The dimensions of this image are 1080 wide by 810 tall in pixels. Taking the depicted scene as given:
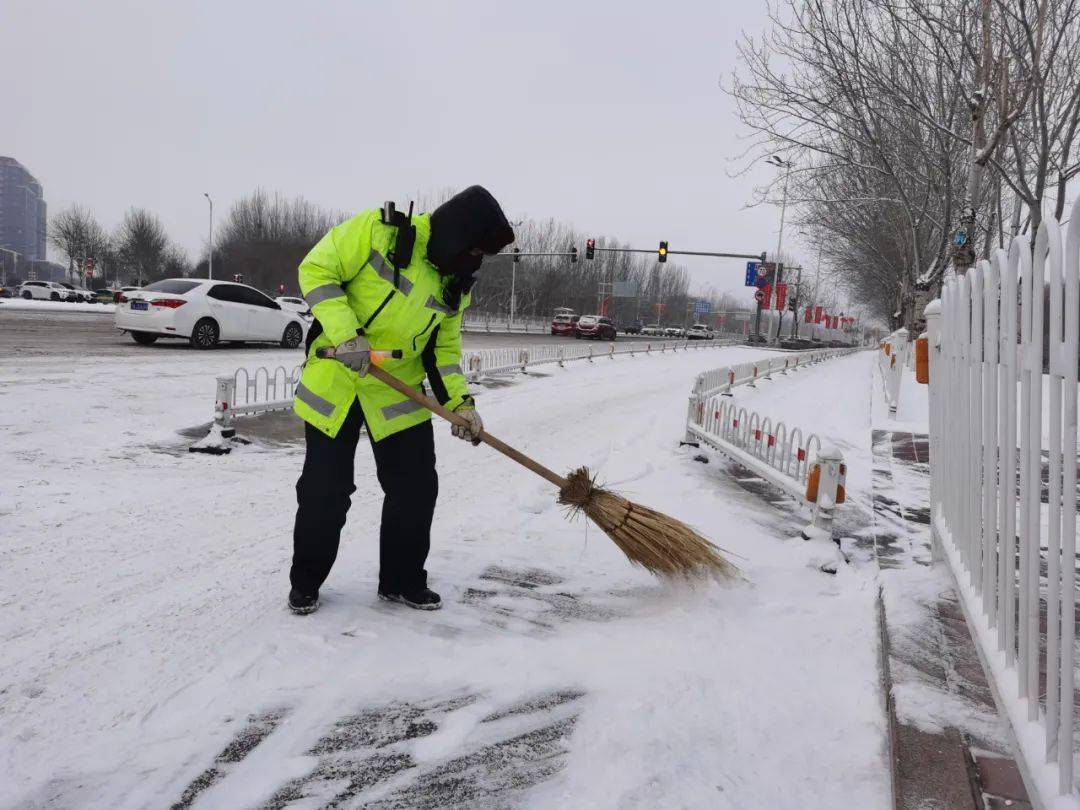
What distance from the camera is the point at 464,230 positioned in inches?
115

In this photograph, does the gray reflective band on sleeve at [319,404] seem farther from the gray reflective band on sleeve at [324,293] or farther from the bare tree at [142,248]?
the bare tree at [142,248]

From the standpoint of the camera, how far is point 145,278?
54188mm

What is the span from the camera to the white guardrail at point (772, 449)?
425 cm

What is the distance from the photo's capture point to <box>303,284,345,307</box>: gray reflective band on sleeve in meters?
2.83

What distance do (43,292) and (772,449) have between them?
45.9m

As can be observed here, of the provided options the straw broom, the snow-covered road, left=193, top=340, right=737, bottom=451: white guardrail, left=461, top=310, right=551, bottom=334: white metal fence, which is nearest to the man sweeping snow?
the snow-covered road

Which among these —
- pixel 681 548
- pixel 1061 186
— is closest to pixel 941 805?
pixel 681 548

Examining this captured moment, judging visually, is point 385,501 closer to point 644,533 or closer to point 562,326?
point 644,533

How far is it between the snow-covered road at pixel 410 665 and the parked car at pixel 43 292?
43.3 meters

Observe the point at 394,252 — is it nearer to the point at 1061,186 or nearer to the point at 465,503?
the point at 465,503

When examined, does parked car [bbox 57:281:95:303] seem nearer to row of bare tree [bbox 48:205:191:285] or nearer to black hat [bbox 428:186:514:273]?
row of bare tree [bbox 48:205:191:285]

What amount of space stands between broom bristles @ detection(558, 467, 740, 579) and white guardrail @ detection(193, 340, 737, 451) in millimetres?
1474

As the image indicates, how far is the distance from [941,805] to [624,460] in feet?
16.7

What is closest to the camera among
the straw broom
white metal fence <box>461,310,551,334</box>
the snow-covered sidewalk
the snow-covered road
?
the snow-covered road
